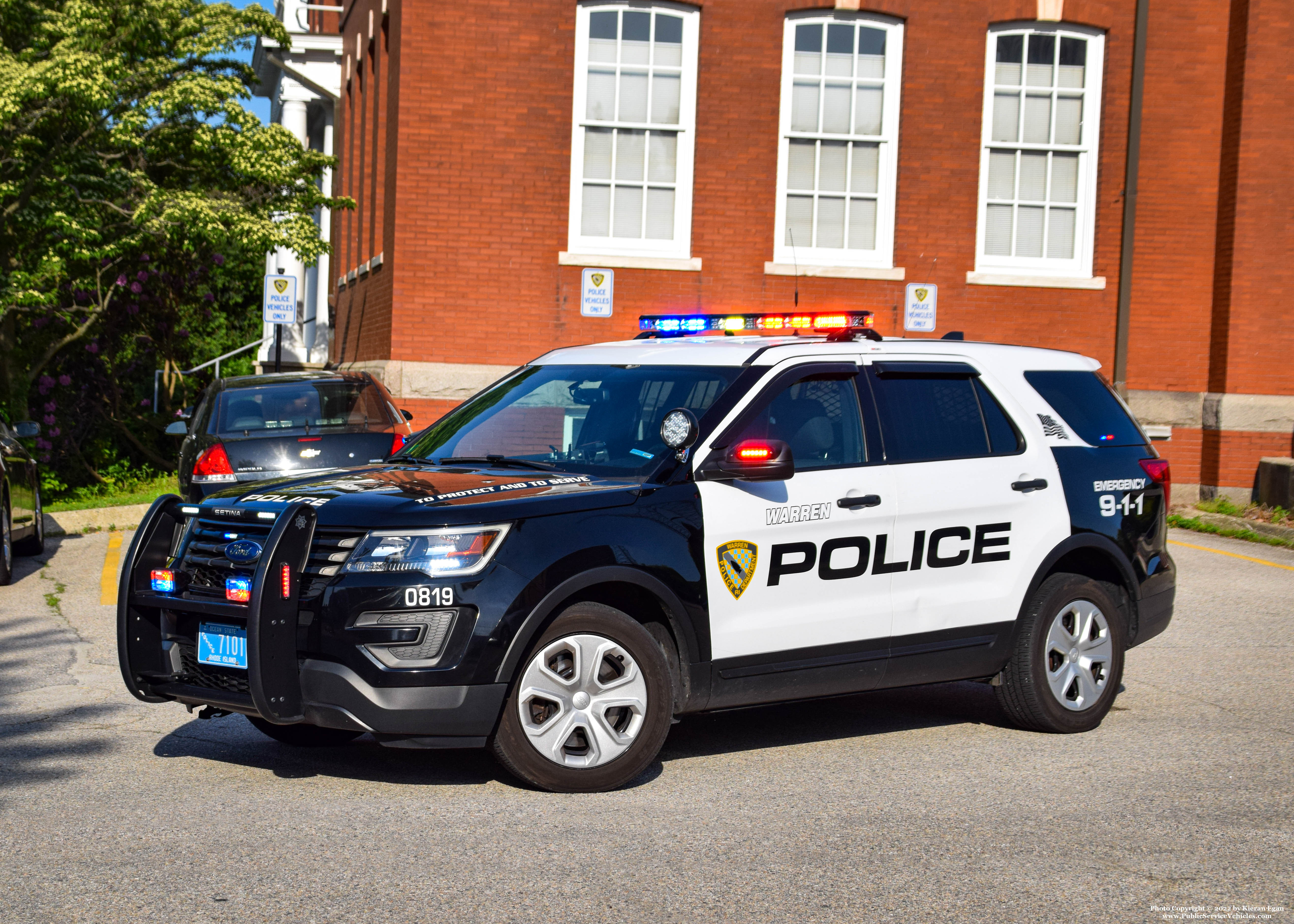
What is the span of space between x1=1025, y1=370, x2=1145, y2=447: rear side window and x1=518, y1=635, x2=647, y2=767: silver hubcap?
278 centimetres

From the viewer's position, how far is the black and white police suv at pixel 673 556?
5.30 m

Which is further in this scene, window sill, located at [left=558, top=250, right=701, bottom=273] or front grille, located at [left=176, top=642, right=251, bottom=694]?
window sill, located at [left=558, top=250, right=701, bottom=273]

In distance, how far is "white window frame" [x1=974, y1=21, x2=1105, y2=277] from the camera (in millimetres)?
18953

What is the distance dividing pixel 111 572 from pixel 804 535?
7.95 meters

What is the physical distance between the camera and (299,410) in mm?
12258

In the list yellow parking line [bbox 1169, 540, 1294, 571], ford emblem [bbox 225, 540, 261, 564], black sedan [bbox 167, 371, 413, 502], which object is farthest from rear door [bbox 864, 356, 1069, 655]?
yellow parking line [bbox 1169, 540, 1294, 571]

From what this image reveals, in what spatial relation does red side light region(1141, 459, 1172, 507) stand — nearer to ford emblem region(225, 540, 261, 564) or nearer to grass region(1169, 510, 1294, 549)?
ford emblem region(225, 540, 261, 564)

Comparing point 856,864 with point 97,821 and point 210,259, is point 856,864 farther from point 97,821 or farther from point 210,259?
point 210,259

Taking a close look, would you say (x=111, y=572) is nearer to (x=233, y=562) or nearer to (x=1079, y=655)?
(x=233, y=562)

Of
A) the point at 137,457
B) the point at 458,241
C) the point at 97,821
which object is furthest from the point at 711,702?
the point at 137,457

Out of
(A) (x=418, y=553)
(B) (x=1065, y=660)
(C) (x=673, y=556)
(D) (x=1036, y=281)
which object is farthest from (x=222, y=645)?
(D) (x=1036, y=281)

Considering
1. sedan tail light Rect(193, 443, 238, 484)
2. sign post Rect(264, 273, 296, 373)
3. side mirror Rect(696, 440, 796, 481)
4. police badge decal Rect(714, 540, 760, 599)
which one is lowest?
sedan tail light Rect(193, 443, 238, 484)

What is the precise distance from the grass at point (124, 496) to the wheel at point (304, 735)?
912cm

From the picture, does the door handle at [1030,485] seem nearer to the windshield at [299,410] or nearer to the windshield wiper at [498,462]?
the windshield wiper at [498,462]
